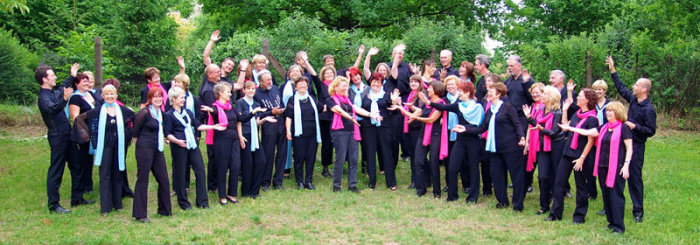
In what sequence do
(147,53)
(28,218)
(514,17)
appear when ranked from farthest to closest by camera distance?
(514,17) < (147,53) < (28,218)

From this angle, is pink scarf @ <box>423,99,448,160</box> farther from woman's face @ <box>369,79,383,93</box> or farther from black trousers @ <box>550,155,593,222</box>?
black trousers @ <box>550,155,593,222</box>

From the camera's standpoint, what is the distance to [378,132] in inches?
370

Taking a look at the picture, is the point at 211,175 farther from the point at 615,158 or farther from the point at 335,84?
the point at 615,158

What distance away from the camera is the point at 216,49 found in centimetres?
Answer: 1469

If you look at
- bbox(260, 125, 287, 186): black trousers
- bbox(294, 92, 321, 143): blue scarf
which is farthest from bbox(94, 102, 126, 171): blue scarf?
bbox(294, 92, 321, 143): blue scarf

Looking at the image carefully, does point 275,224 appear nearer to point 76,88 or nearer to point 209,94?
point 209,94

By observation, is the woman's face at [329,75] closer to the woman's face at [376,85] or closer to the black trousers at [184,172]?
the woman's face at [376,85]

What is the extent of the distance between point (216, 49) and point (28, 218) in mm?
7878

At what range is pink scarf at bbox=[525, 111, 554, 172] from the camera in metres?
7.66

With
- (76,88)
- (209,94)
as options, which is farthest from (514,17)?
(76,88)

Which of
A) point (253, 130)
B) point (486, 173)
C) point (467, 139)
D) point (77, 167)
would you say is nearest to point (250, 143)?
point (253, 130)

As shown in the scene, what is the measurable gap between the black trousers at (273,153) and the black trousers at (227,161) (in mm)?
665

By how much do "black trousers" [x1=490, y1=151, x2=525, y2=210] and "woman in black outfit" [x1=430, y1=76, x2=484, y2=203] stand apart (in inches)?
11.6

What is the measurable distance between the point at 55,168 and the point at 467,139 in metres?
→ 5.28
